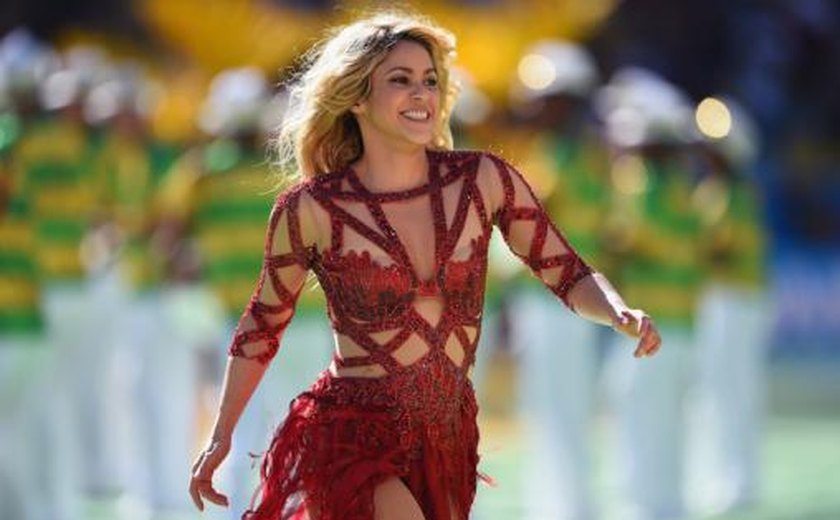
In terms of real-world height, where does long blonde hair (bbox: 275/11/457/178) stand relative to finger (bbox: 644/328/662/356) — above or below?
above

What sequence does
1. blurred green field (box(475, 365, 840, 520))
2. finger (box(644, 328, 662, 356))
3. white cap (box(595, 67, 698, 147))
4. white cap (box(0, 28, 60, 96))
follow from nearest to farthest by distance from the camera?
finger (box(644, 328, 662, 356)) < white cap (box(0, 28, 60, 96)) < white cap (box(595, 67, 698, 147)) < blurred green field (box(475, 365, 840, 520))

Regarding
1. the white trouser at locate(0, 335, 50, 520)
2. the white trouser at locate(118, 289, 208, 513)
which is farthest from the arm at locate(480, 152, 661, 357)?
the white trouser at locate(118, 289, 208, 513)

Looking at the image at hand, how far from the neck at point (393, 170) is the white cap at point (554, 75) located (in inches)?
216

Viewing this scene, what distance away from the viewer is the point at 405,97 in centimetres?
691

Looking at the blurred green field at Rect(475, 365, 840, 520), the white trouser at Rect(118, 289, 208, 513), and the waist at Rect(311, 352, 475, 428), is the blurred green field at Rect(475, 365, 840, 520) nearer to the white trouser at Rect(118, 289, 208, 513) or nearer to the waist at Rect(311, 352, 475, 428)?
the white trouser at Rect(118, 289, 208, 513)

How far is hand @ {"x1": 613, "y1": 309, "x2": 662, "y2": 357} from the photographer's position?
6.56m

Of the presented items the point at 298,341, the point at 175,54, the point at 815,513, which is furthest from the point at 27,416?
the point at 175,54

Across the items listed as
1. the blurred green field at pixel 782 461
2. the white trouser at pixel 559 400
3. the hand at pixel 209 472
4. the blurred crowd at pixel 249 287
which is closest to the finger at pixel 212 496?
the hand at pixel 209 472

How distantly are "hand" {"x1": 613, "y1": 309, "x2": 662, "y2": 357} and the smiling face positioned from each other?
75 centimetres

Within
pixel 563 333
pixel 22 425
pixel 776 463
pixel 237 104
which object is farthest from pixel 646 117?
pixel 22 425

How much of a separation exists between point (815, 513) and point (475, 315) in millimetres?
5741

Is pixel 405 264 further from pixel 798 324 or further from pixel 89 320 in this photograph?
pixel 798 324

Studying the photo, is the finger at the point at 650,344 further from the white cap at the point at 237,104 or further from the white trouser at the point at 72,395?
the white trouser at the point at 72,395

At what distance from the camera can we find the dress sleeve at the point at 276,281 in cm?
692
